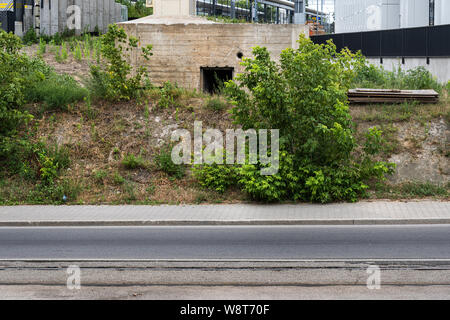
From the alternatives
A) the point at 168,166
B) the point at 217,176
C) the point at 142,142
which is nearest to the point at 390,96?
the point at 217,176

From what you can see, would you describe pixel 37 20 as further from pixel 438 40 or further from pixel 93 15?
pixel 438 40

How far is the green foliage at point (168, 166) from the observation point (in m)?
14.3

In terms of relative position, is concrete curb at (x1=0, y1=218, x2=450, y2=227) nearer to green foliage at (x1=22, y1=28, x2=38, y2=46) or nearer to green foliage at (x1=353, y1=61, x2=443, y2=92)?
green foliage at (x1=353, y1=61, x2=443, y2=92)

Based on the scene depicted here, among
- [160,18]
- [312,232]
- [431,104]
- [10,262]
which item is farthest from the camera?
[160,18]

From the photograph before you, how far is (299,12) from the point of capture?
51.1m

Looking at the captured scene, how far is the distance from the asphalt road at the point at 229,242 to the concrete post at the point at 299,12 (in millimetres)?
41369

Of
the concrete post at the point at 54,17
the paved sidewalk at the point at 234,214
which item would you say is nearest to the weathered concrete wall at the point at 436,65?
the paved sidewalk at the point at 234,214

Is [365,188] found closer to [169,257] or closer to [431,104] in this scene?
[431,104]

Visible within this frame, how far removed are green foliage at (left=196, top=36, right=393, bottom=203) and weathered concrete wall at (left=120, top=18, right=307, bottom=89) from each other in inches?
202

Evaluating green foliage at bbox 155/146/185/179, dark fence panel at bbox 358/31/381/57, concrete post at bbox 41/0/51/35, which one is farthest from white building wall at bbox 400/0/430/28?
green foliage at bbox 155/146/185/179

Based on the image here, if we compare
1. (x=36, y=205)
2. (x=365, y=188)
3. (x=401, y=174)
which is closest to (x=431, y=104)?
(x=401, y=174)

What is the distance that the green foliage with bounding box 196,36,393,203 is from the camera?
1277 centimetres
